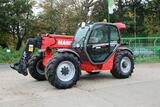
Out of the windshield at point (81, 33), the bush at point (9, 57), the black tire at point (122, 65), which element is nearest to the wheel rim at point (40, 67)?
the windshield at point (81, 33)

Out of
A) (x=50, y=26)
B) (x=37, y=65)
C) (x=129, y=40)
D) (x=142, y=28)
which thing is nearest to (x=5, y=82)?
(x=37, y=65)

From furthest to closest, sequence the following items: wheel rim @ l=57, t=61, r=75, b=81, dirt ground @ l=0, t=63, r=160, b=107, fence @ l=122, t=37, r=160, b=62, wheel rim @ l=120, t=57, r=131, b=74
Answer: fence @ l=122, t=37, r=160, b=62, wheel rim @ l=120, t=57, r=131, b=74, wheel rim @ l=57, t=61, r=75, b=81, dirt ground @ l=0, t=63, r=160, b=107

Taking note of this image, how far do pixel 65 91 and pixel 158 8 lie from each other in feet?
120

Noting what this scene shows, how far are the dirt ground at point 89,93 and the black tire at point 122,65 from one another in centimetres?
24

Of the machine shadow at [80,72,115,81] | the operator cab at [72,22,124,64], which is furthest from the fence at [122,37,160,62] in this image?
the operator cab at [72,22,124,64]

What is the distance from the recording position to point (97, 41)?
13094 millimetres

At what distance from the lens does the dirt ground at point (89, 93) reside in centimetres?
935

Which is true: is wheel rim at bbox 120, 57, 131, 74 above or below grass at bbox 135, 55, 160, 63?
above

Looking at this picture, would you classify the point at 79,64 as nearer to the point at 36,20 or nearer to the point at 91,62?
the point at 91,62

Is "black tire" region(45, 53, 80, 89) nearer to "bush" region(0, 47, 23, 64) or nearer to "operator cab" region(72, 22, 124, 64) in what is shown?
"operator cab" region(72, 22, 124, 64)

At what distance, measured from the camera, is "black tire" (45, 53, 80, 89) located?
1145 centimetres

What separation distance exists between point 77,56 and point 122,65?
2.04 meters

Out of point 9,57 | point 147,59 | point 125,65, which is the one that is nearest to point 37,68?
point 125,65

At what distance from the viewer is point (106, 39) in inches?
527
